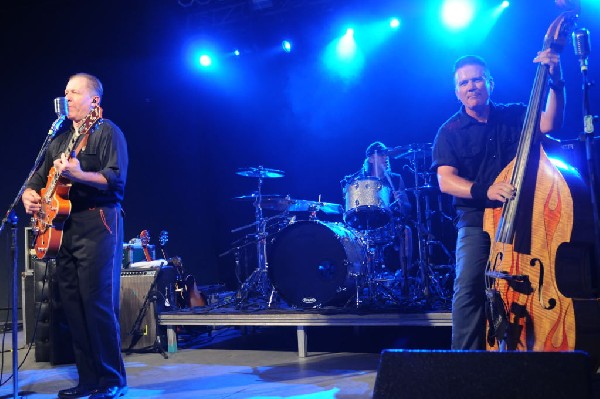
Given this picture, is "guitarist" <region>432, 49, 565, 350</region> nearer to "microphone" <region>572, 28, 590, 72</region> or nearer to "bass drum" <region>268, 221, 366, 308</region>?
"microphone" <region>572, 28, 590, 72</region>

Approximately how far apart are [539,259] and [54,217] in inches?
111

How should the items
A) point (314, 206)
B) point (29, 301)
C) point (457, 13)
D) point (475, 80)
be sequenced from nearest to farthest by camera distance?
point (475, 80)
point (29, 301)
point (314, 206)
point (457, 13)

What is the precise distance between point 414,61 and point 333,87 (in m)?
1.45

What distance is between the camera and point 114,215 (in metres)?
3.69

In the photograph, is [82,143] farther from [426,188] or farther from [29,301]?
[426,188]

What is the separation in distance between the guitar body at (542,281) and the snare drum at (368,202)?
11.8ft

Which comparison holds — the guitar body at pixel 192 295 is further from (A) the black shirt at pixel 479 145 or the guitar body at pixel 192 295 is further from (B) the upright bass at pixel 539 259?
(B) the upright bass at pixel 539 259

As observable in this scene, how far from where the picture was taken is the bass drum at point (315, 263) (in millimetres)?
5477

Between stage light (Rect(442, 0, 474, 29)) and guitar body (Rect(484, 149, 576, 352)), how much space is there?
21.8 ft

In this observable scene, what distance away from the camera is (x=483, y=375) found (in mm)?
1471

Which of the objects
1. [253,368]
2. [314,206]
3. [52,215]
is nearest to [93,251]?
[52,215]

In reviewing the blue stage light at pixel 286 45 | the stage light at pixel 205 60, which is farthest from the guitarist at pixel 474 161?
the stage light at pixel 205 60

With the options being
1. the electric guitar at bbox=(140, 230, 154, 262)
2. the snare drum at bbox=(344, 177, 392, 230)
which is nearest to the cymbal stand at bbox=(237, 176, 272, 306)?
the snare drum at bbox=(344, 177, 392, 230)

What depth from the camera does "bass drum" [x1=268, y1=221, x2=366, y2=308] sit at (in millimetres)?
5477
